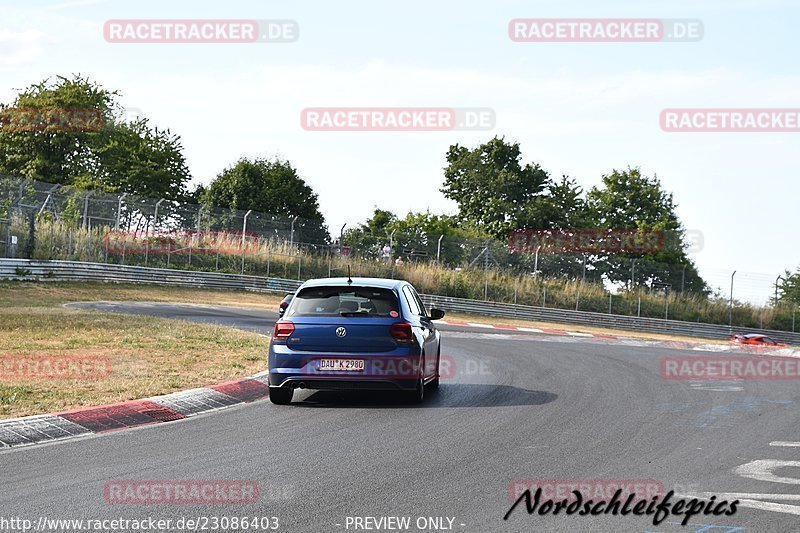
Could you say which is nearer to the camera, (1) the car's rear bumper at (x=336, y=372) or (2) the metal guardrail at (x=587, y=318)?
(1) the car's rear bumper at (x=336, y=372)

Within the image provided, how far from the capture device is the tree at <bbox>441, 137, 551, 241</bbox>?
212 feet

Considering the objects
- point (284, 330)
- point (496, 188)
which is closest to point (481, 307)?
point (496, 188)

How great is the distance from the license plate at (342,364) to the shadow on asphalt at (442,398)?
1.95 ft

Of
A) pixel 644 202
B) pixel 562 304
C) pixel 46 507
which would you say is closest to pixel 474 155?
pixel 644 202

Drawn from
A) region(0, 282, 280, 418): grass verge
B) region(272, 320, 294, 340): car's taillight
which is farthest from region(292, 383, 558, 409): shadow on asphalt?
region(0, 282, 280, 418): grass verge

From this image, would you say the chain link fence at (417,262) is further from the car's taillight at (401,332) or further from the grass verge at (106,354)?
the car's taillight at (401,332)

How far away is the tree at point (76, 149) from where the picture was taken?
2586 inches

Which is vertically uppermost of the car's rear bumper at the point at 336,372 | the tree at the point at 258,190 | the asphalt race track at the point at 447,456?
the tree at the point at 258,190

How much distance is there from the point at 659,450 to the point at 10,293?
2580cm

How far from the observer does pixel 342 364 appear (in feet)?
39.8

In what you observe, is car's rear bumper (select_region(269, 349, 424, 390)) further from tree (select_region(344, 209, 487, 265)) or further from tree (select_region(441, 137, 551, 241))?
tree (select_region(441, 137, 551, 241))

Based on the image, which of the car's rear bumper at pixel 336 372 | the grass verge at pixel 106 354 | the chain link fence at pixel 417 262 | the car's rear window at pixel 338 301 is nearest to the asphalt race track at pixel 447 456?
the car's rear bumper at pixel 336 372

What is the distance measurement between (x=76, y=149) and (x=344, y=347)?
59.7 m

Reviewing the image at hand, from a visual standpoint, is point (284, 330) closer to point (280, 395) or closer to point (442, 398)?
point (280, 395)
